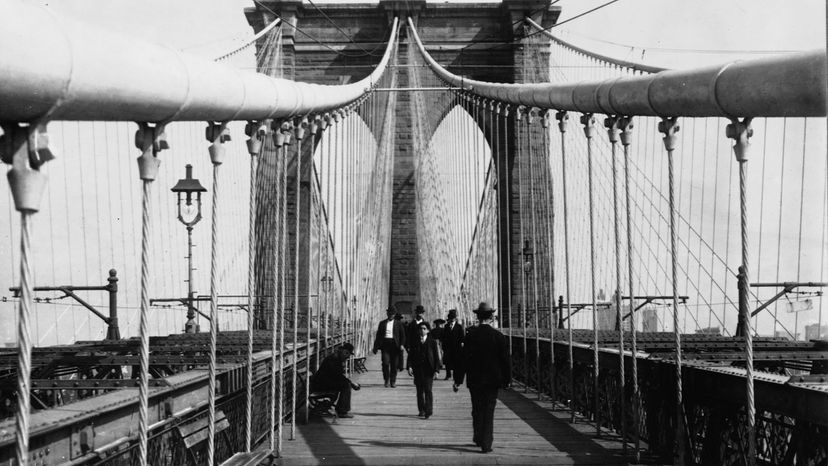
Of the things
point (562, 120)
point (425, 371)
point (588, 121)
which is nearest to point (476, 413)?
point (588, 121)

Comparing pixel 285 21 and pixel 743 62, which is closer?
pixel 743 62

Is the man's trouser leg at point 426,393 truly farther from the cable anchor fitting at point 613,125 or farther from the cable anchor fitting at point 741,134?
the cable anchor fitting at point 741,134

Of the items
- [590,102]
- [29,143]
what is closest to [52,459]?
[29,143]

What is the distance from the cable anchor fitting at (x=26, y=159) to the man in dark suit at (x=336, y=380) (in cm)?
677

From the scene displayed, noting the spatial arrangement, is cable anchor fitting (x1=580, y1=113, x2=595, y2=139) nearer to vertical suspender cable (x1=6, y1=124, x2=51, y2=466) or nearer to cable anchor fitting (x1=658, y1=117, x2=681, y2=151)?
cable anchor fitting (x1=658, y1=117, x2=681, y2=151)

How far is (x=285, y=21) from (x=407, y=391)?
16.8m

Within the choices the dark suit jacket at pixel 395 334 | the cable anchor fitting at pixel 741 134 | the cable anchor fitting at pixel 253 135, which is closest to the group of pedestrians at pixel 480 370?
the cable anchor fitting at pixel 253 135

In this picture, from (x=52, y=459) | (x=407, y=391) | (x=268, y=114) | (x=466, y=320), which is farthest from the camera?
(x=466, y=320)

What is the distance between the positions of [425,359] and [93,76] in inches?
288

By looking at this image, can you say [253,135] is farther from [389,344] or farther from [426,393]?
[389,344]

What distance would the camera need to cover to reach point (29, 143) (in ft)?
7.72

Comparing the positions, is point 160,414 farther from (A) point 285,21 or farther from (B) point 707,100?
(A) point 285,21

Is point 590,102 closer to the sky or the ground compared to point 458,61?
closer to the ground

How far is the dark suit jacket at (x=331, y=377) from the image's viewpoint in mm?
9062
